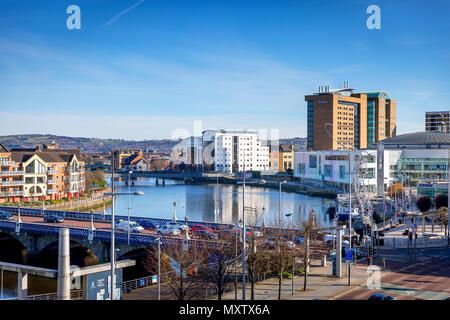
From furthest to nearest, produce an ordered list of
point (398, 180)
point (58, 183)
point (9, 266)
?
point (398, 180) < point (58, 183) < point (9, 266)

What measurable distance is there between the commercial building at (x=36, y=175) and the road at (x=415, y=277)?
1660 cm

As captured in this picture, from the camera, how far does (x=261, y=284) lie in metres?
7.50

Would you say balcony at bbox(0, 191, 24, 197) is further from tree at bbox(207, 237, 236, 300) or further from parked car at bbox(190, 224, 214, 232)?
tree at bbox(207, 237, 236, 300)

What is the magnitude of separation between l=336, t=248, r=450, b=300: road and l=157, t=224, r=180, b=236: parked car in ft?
15.3

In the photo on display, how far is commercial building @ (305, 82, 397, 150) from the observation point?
4684 cm

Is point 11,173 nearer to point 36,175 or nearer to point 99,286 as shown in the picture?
point 36,175

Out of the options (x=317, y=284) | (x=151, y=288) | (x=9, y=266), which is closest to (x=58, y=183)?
(x=151, y=288)

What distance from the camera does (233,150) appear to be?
36656mm

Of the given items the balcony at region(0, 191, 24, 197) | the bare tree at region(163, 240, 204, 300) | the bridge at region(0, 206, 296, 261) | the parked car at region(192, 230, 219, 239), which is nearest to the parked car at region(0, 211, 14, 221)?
the bridge at region(0, 206, 296, 261)

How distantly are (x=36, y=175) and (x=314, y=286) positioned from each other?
1770cm

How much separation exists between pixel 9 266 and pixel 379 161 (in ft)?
79.7
